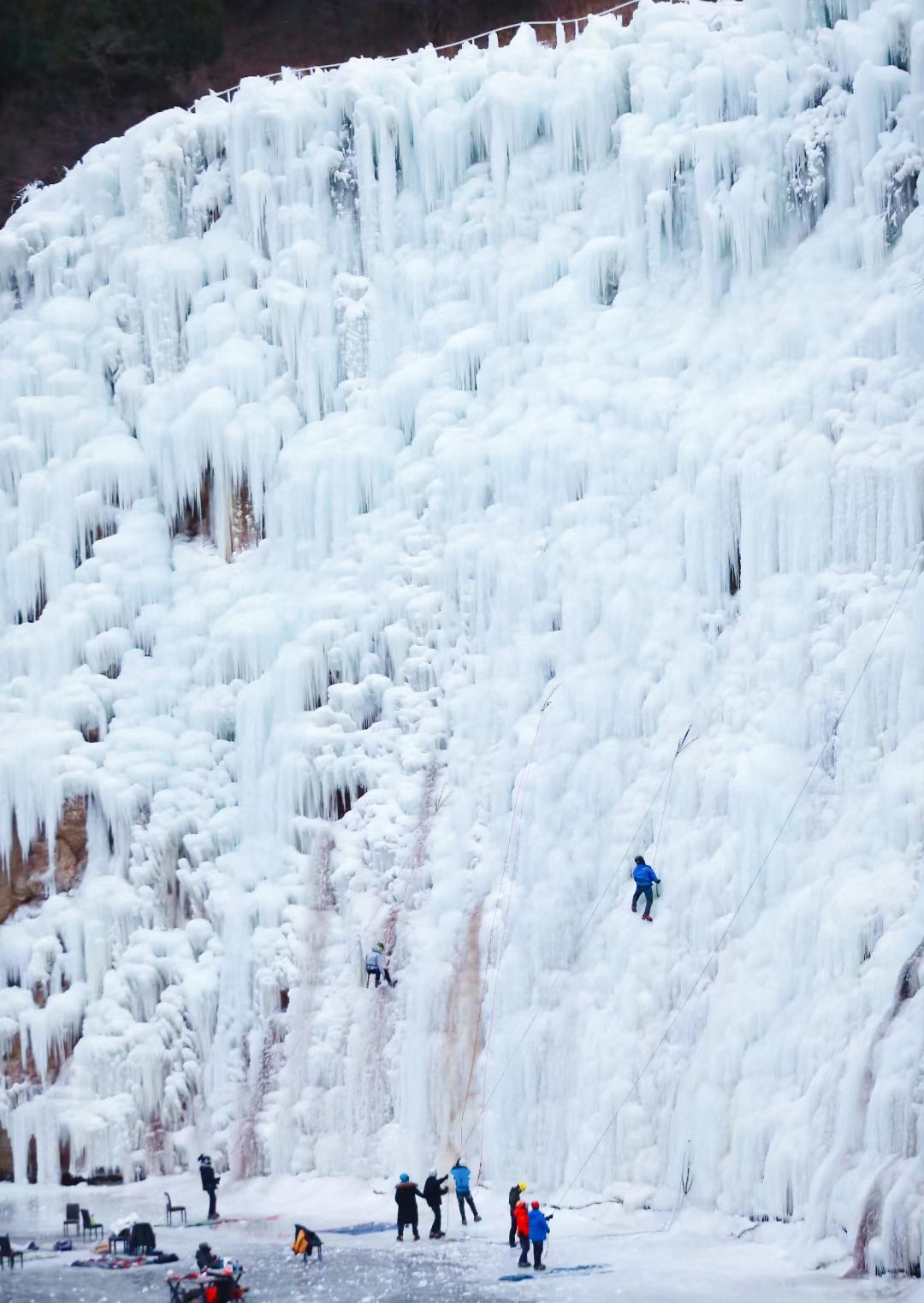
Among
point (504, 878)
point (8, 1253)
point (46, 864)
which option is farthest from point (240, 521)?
point (8, 1253)

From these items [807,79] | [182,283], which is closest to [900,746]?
[807,79]

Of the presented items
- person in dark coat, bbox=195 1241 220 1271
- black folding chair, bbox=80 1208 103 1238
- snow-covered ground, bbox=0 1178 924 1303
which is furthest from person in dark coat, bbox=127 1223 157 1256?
person in dark coat, bbox=195 1241 220 1271

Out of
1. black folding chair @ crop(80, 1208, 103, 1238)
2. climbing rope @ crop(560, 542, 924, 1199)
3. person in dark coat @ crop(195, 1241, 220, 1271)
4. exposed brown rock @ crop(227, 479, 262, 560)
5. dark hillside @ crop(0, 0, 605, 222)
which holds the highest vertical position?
dark hillside @ crop(0, 0, 605, 222)

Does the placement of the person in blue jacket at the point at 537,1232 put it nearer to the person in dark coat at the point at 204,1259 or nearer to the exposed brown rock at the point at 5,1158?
the person in dark coat at the point at 204,1259

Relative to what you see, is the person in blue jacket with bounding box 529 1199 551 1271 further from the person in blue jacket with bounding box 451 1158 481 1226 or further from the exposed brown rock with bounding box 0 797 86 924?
the exposed brown rock with bounding box 0 797 86 924

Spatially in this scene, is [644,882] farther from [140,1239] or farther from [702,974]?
[140,1239]

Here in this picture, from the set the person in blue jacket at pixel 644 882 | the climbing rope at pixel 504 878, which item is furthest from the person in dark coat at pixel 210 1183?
the person in blue jacket at pixel 644 882

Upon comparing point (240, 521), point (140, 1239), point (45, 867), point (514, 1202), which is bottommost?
point (140, 1239)
